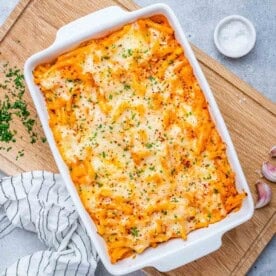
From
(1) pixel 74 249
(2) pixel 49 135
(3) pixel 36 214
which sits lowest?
(1) pixel 74 249

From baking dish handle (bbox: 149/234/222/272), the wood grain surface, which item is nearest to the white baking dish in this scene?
baking dish handle (bbox: 149/234/222/272)

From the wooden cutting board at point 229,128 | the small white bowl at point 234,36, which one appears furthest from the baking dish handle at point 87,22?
the small white bowl at point 234,36

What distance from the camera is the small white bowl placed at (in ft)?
8.66

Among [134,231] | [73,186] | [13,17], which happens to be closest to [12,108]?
[13,17]

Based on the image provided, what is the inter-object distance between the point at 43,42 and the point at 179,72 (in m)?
0.60

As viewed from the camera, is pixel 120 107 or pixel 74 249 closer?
pixel 120 107

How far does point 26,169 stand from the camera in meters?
2.54

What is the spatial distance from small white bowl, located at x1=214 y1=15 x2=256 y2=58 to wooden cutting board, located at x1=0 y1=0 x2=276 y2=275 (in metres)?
0.15

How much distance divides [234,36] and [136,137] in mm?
697

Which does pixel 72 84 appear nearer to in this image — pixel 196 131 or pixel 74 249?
pixel 196 131

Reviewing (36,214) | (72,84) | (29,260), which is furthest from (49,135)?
(29,260)

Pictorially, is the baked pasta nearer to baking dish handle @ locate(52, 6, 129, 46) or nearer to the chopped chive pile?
baking dish handle @ locate(52, 6, 129, 46)

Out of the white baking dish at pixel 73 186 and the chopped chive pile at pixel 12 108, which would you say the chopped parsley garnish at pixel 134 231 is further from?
the chopped chive pile at pixel 12 108

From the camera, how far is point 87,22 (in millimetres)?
2348
